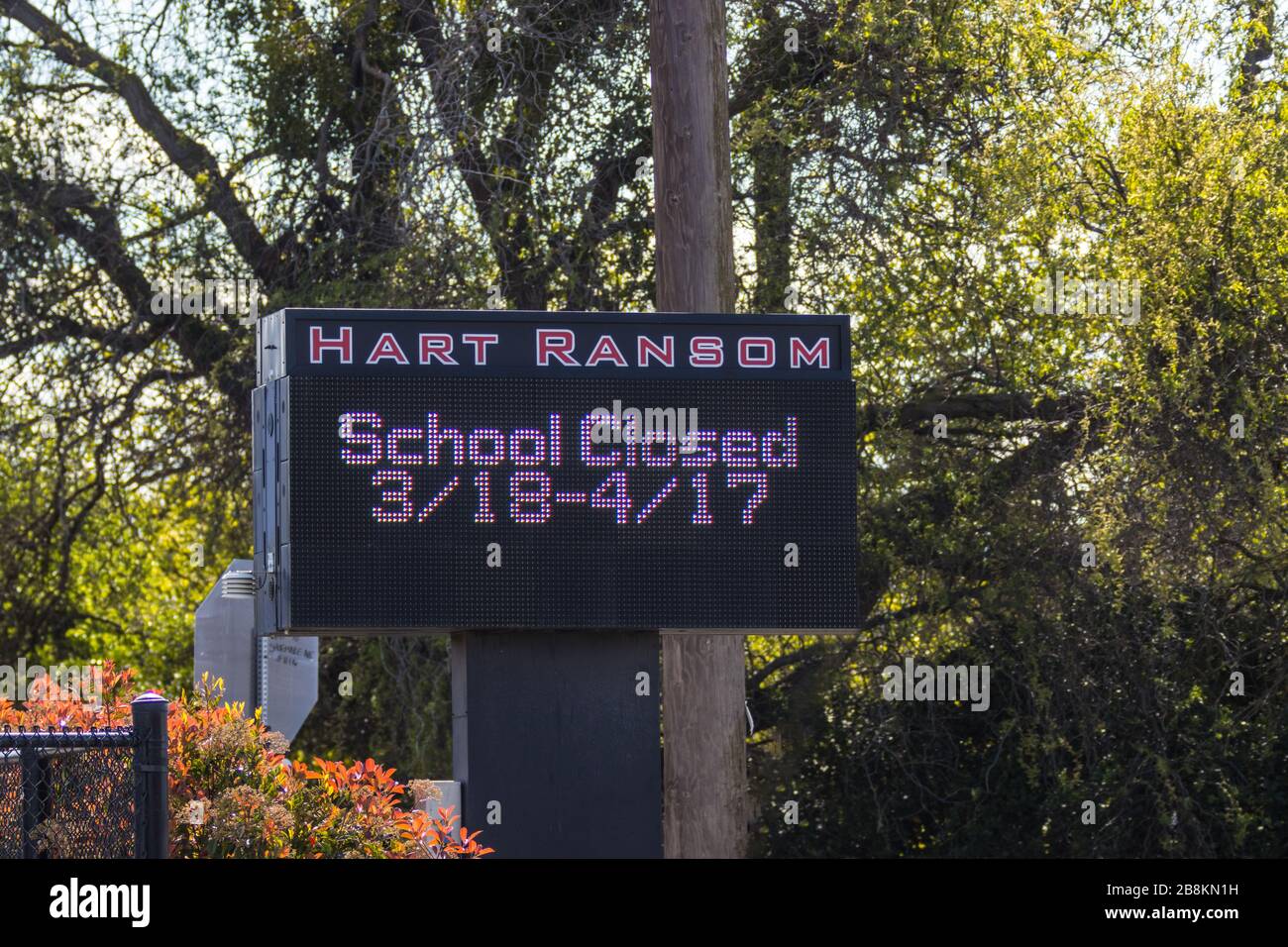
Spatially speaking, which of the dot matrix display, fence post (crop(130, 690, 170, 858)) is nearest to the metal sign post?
the dot matrix display

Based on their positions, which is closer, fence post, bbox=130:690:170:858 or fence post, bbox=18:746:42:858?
fence post, bbox=130:690:170:858

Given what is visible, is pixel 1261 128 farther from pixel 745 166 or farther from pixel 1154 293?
pixel 745 166

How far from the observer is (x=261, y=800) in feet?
22.0

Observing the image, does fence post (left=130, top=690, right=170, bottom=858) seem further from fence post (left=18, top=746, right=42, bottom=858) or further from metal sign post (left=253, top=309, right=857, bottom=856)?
metal sign post (left=253, top=309, right=857, bottom=856)

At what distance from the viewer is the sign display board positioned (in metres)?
8.74

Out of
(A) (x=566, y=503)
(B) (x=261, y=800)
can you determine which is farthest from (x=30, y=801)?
(A) (x=566, y=503)

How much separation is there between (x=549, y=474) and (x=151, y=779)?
338 centimetres

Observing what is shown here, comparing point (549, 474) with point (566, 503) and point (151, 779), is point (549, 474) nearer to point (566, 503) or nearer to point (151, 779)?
point (566, 503)

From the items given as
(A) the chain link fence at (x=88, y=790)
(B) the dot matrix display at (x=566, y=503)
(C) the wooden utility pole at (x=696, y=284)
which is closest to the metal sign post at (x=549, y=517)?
(B) the dot matrix display at (x=566, y=503)

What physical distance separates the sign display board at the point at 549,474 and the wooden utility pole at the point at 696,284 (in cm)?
375

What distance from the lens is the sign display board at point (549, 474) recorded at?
28.7 feet

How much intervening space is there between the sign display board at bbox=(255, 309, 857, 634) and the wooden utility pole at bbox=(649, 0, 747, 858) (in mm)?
3752
